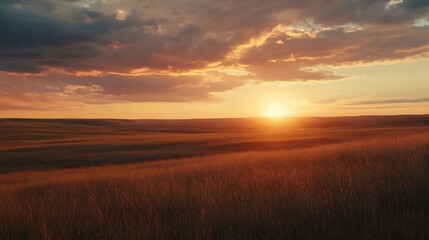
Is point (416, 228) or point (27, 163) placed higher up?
point (416, 228)

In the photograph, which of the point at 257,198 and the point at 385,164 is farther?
the point at 385,164

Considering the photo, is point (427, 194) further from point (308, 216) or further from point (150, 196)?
point (150, 196)

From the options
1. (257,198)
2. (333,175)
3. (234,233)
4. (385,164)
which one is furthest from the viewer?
(385,164)

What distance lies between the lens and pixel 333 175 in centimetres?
735

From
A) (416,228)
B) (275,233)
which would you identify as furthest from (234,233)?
(416,228)

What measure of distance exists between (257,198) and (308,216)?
1.20 meters

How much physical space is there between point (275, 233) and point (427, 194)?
2.64 metres

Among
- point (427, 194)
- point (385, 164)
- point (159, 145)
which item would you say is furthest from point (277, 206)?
point (159, 145)

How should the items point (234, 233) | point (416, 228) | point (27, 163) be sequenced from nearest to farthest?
point (416, 228), point (234, 233), point (27, 163)

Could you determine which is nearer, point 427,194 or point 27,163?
point 427,194

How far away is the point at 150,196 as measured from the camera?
688 cm

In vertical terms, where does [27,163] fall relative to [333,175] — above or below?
below

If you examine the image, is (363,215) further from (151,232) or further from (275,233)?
(151,232)

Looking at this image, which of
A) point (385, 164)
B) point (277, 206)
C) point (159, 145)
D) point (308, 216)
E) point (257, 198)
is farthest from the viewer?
point (159, 145)
